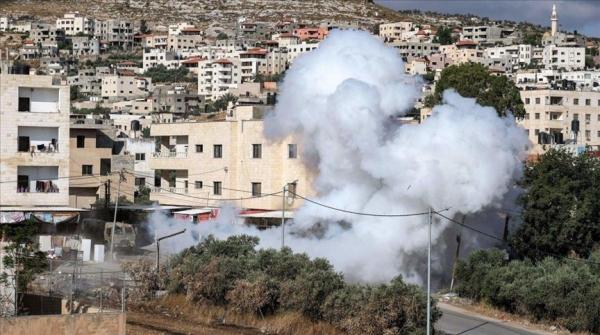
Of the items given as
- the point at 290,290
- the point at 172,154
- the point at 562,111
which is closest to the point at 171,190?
the point at 172,154

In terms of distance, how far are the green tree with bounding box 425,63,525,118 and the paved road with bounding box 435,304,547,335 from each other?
99.8 ft

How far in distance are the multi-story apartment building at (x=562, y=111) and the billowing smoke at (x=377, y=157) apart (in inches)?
1952

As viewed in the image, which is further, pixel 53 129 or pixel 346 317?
pixel 53 129

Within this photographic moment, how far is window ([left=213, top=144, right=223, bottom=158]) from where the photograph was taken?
60906 millimetres

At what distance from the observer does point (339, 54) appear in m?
51.8

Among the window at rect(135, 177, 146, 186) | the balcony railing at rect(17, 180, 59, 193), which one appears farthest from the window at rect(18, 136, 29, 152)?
the window at rect(135, 177, 146, 186)

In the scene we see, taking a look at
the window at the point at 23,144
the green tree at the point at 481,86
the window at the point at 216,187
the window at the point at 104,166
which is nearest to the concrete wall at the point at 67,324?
the window at the point at 23,144

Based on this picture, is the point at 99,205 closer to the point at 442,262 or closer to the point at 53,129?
the point at 53,129

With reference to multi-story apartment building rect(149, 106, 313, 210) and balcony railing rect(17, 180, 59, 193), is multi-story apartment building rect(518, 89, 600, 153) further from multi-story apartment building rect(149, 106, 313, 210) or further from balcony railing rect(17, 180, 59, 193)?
balcony railing rect(17, 180, 59, 193)

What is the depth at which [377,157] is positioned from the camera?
46.6 metres

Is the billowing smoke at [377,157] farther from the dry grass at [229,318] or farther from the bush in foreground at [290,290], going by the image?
the dry grass at [229,318]

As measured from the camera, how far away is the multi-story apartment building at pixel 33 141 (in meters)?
55.0

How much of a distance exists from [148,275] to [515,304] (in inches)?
481

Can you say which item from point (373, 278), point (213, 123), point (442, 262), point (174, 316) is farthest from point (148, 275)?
point (213, 123)
